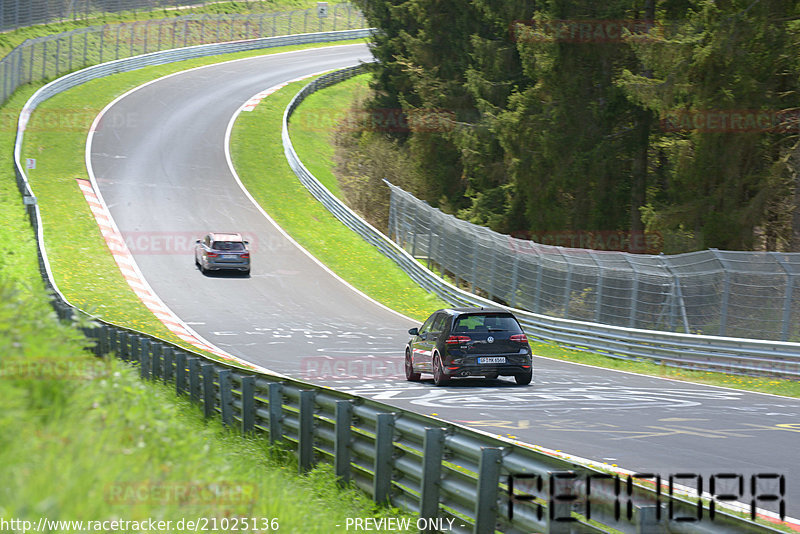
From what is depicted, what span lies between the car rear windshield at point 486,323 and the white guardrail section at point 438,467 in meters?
5.89

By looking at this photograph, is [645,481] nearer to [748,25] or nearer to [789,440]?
[789,440]

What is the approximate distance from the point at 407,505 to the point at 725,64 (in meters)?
22.6

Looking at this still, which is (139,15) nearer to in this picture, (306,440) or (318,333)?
(318,333)

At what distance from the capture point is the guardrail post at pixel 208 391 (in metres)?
13.0

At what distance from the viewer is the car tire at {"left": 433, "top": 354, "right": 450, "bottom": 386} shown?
18453 mm

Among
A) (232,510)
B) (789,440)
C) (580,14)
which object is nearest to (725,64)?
(580,14)

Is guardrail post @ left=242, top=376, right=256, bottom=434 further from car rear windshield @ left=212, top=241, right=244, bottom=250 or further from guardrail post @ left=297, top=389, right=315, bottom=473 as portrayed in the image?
car rear windshield @ left=212, top=241, right=244, bottom=250

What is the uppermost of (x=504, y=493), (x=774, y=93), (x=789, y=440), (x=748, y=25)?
(x=748, y=25)

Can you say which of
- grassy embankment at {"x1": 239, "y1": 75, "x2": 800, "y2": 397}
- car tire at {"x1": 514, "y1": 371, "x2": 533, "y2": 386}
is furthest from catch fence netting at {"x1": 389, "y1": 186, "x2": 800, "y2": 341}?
car tire at {"x1": 514, "y1": 371, "x2": 533, "y2": 386}

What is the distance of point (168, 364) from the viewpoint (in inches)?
605

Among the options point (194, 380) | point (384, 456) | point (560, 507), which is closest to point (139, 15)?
point (194, 380)

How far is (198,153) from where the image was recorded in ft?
184

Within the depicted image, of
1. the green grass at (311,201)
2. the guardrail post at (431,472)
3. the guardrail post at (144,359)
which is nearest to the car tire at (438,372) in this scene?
the guardrail post at (144,359)

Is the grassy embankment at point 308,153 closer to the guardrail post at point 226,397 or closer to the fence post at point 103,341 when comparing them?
the fence post at point 103,341
